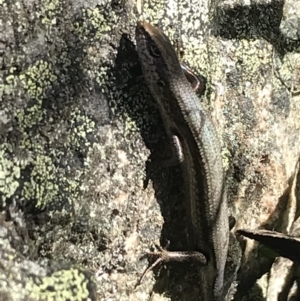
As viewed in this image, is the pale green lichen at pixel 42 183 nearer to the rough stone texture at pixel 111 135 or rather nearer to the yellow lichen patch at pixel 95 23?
the rough stone texture at pixel 111 135

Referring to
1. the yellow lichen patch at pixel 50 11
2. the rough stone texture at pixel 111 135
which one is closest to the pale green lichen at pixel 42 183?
the rough stone texture at pixel 111 135

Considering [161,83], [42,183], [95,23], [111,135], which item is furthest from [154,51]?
[42,183]

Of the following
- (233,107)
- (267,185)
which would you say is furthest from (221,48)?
(267,185)

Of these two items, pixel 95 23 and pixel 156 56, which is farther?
pixel 156 56

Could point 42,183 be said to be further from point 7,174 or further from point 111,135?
point 111,135

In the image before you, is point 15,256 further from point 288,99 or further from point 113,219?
point 288,99

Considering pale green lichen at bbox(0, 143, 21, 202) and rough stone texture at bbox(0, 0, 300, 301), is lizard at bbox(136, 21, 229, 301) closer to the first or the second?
rough stone texture at bbox(0, 0, 300, 301)
